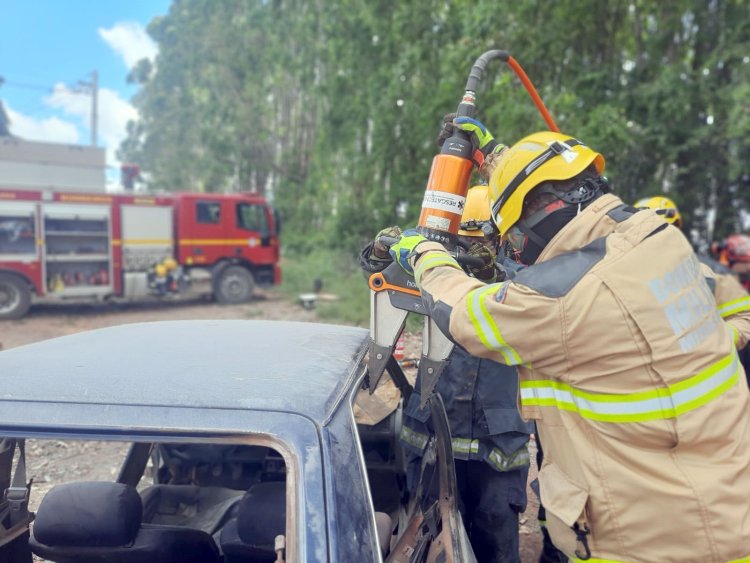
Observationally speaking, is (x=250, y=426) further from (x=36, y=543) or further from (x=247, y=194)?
(x=247, y=194)

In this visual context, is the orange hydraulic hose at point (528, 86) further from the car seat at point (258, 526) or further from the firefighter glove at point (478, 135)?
the car seat at point (258, 526)

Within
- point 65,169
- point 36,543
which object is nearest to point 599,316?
point 36,543

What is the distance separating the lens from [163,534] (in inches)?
68.1

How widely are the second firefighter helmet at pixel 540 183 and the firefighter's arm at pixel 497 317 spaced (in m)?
0.21

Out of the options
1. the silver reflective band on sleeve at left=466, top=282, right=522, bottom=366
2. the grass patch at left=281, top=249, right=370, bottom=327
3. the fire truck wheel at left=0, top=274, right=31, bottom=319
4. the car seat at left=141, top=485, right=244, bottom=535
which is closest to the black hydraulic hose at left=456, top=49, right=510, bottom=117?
the silver reflective band on sleeve at left=466, top=282, right=522, bottom=366

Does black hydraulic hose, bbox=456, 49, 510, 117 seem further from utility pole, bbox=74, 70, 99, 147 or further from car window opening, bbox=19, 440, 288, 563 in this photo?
utility pole, bbox=74, 70, 99, 147

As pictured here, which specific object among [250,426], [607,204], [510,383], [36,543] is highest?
[607,204]

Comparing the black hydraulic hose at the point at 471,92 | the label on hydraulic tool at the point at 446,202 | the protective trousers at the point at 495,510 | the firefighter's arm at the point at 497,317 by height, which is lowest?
the protective trousers at the point at 495,510

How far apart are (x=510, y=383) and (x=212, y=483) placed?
128 centimetres

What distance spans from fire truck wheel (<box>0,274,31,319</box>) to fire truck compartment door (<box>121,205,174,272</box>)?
172 centimetres

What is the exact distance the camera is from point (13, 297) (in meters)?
10.7

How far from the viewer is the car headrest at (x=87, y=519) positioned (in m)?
1.64

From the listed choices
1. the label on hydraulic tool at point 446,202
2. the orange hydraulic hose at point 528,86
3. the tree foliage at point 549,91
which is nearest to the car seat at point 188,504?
the label on hydraulic tool at point 446,202

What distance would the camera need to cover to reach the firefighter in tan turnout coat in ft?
4.44
